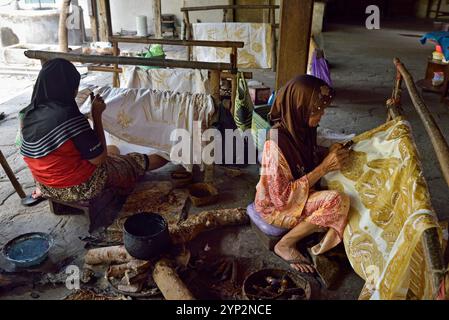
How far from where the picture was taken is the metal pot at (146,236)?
2.58 m

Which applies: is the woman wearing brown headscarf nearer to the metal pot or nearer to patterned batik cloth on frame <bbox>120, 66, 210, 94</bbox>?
the metal pot

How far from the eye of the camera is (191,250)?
304 centimetres

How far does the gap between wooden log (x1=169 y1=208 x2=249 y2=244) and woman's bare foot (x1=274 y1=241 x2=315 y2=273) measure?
50 centimetres

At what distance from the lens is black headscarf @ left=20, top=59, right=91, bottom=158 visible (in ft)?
9.29

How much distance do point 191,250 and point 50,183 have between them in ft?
4.12

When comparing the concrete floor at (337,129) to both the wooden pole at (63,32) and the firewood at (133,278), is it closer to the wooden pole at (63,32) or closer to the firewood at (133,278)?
the firewood at (133,278)

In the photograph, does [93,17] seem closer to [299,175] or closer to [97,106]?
[97,106]

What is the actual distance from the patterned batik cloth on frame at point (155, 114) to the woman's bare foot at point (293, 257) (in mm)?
1247

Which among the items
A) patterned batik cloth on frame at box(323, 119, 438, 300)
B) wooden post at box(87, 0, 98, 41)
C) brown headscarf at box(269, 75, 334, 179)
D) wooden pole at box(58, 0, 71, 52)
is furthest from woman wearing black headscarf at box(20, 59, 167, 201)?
wooden post at box(87, 0, 98, 41)

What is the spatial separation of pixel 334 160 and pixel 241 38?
561cm

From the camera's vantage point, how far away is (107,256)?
2.80 metres
